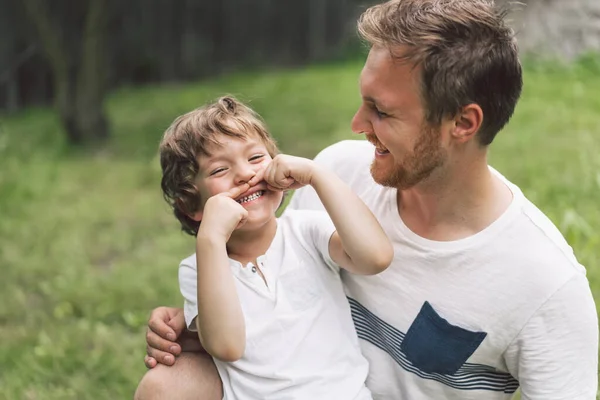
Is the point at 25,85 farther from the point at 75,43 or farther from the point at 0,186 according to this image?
the point at 0,186

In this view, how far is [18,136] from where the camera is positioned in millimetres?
8414

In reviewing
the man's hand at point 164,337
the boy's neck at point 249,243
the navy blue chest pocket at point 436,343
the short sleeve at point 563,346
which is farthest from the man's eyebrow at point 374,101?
the man's hand at point 164,337

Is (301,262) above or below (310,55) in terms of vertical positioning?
above

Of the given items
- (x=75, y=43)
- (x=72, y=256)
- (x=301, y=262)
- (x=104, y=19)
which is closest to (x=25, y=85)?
(x=75, y=43)

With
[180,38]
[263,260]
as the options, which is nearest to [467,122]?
[263,260]

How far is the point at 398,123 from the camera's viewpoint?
245 centimetres

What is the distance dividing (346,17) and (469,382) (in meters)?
9.96

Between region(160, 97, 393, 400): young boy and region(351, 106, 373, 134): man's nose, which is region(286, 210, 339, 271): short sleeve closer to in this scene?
region(160, 97, 393, 400): young boy

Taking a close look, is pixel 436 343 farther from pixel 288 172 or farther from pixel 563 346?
pixel 288 172

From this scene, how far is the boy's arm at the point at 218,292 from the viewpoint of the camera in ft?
7.70

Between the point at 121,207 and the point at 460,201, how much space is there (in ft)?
13.8

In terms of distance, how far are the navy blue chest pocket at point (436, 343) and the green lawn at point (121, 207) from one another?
3.94ft

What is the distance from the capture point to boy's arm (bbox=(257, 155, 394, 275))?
241 centimetres

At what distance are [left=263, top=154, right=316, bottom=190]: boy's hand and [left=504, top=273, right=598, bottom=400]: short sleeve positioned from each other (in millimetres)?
681
